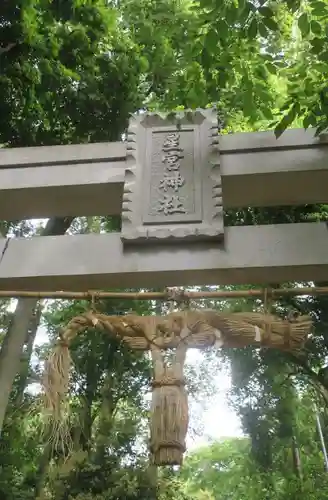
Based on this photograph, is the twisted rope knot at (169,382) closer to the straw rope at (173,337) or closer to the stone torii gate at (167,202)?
the straw rope at (173,337)

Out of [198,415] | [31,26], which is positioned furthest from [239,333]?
[198,415]

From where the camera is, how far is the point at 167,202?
8.20 ft

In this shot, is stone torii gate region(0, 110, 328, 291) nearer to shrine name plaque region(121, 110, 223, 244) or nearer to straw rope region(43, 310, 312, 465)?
shrine name plaque region(121, 110, 223, 244)

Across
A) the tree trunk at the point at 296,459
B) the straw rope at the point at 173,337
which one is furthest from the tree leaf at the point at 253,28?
the tree trunk at the point at 296,459

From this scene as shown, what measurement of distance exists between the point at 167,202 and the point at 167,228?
19 centimetres

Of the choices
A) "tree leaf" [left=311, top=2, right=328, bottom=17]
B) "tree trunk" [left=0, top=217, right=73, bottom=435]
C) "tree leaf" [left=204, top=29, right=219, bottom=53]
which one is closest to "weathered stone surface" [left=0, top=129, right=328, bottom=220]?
"tree leaf" [left=204, top=29, right=219, bottom=53]

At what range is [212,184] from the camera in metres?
2.52

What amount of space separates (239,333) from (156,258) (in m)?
0.50

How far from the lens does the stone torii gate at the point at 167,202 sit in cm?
230

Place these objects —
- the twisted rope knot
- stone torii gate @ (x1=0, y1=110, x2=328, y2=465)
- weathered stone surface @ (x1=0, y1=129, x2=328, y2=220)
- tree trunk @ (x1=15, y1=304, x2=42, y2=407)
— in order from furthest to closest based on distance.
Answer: tree trunk @ (x1=15, y1=304, x2=42, y2=407)
weathered stone surface @ (x1=0, y1=129, x2=328, y2=220)
stone torii gate @ (x1=0, y1=110, x2=328, y2=465)
the twisted rope knot

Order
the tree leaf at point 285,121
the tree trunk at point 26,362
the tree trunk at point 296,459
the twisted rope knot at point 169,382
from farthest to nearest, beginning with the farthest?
1. the tree trunk at point 296,459
2. the tree trunk at point 26,362
3. the tree leaf at point 285,121
4. the twisted rope knot at point 169,382

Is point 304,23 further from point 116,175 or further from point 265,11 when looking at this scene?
point 116,175

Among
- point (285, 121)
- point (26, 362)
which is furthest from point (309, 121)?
point (26, 362)

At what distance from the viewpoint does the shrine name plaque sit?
2359mm
